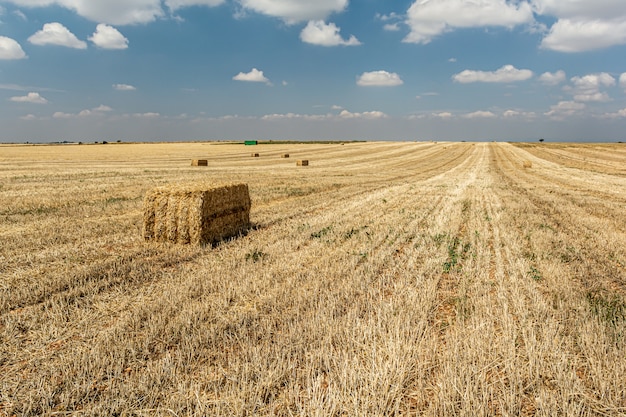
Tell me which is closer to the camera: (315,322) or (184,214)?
(315,322)

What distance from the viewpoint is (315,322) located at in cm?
464

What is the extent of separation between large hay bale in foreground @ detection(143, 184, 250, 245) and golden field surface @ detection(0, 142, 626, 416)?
17.2 inches

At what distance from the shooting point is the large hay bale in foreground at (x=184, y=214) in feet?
28.3

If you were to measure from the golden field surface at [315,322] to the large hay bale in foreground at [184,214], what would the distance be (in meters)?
0.44

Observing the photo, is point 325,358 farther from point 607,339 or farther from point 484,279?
point 484,279

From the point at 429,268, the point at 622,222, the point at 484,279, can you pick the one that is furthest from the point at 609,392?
the point at 622,222

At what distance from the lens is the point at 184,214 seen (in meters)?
8.65

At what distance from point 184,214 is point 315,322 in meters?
5.23

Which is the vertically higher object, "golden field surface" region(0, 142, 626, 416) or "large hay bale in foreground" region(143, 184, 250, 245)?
"large hay bale in foreground" region(143, 184, 250, 245)

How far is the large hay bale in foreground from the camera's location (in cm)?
862

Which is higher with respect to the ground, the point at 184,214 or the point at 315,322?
the point at 184,214

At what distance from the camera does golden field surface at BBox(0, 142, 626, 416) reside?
3291 millimetres

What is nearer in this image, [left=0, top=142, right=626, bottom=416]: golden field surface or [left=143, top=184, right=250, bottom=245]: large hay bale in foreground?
[left=0, top=142, right=626, bottom=416]: golden field surface

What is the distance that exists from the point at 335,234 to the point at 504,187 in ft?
50.1
